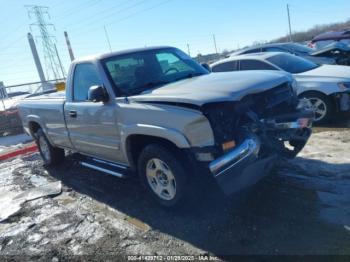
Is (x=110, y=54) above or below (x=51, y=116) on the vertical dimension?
above

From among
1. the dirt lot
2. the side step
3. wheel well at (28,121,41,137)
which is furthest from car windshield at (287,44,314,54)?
the side step

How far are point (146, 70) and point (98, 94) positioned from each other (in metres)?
0.80

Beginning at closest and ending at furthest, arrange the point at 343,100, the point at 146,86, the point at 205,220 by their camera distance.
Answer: the point at 205,220 < the point at 146,86 < the point at 343,100

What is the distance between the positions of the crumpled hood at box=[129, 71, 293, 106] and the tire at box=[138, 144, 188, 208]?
0.61 metres

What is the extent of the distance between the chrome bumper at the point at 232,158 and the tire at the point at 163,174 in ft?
1.78

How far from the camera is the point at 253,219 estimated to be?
3.84 metres

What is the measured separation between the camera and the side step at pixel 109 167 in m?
4.93

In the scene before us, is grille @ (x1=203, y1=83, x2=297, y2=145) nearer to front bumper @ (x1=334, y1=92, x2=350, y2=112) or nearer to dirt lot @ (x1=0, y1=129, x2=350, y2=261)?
dirt lot @ (x1=0, y1=129, x2=350, y2=261)

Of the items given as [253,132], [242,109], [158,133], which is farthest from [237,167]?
[158,133]

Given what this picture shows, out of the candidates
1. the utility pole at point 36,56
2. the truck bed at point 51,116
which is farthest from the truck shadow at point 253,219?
the utility pole at point 36,56

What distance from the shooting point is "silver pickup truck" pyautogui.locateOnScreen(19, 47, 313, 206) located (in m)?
3.59

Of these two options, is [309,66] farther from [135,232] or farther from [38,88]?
[38,88]

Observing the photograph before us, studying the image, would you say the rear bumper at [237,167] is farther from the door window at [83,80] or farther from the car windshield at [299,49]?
the car windshield at [299,49]

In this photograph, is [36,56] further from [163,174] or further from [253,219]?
[253,219]
